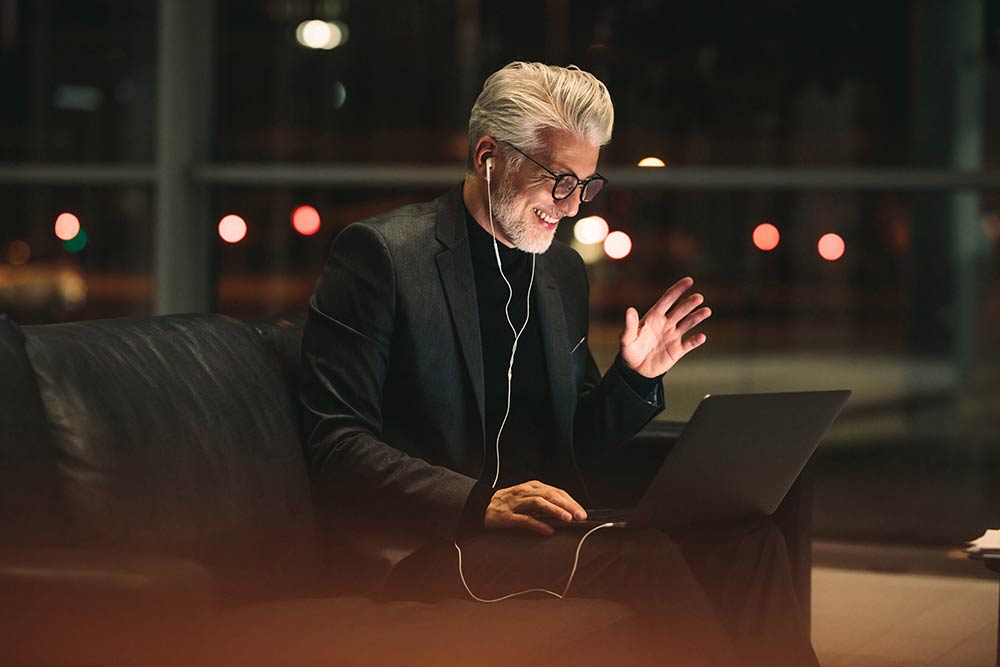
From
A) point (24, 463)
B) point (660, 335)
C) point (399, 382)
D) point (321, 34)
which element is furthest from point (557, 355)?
point (321, 34)

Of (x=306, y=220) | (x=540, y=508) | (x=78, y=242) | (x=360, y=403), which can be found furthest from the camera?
(x=78, y=242)

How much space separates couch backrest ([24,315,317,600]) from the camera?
2066mm

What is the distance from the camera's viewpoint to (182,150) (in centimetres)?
507

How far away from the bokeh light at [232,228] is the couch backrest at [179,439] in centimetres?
274

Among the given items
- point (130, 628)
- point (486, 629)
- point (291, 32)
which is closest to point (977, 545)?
point (486, 629)

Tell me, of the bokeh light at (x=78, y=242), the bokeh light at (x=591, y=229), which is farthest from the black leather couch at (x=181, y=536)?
the bokeh light at (x=78, y=242)

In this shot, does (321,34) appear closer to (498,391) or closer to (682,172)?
(682,172)

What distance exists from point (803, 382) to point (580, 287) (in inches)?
161

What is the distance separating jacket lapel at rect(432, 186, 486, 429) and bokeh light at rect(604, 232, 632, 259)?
2953 millimetres

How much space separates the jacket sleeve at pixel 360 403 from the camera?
2.34 meters

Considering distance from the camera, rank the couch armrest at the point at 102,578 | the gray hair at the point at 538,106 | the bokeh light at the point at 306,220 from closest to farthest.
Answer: the couch armrest at the point at 102,578
the gray hair at the point at 538,106
the bokeh light at the point at 306,220

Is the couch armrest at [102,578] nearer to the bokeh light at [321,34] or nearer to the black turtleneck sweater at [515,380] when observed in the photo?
the black turtleneck sweater at [515,380]

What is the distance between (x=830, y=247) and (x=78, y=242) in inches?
128

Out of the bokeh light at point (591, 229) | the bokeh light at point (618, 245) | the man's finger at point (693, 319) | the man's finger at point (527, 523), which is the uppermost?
the man's finger at point (693, 319)
